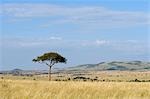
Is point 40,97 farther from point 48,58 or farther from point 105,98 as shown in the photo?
point 48,58

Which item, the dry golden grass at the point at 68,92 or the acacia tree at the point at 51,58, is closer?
the dry golden grass at the point at 68,92

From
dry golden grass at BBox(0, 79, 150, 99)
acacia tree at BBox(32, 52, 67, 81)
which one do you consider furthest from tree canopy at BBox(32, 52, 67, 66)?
→ dry golden grass at BBox(0, 79, 150, 99)

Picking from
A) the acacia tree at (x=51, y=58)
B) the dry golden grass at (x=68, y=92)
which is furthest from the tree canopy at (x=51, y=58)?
the dry golden grass at (x=68, y=92)

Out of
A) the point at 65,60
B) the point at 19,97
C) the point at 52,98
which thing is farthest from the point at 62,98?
the point at 65,60

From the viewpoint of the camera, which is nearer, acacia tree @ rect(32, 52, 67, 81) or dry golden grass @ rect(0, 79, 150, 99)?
dry golden grass @ rect(0, 79, 150, 99)

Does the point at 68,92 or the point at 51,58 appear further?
the point at 51,58

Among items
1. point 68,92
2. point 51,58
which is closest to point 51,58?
point 51,58

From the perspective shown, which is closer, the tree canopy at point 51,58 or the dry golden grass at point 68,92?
the dry golden grass at point 68,92

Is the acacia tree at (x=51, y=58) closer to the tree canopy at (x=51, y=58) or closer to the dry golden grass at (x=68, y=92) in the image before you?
the tree canopy at (x=51, y=58)

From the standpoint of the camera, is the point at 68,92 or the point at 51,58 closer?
the point at 68,92

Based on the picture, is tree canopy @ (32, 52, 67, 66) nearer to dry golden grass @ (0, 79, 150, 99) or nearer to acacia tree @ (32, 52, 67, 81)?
acacia tree @ (32, 52, 67, 81)

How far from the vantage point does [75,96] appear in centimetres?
1419

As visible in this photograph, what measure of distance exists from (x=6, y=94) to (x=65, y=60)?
6303cm

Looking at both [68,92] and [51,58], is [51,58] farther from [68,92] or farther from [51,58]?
[68,92]
